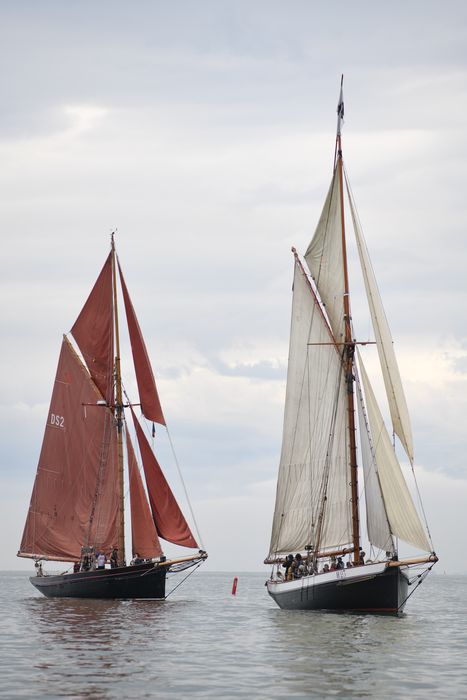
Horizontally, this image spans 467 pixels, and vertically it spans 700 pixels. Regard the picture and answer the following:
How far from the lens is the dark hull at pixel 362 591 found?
5934 centimetres

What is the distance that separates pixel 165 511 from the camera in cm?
7606

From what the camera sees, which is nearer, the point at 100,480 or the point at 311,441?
the point at 311,441

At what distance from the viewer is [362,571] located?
195ft

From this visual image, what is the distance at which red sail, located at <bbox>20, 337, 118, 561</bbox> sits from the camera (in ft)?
260

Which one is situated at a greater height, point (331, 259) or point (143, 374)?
point (331, 259)

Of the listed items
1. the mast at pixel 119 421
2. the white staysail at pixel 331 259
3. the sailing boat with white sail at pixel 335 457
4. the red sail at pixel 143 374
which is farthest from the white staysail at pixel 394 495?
the mast at pixel 119 421

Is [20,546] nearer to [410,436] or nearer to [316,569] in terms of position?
[316,569]

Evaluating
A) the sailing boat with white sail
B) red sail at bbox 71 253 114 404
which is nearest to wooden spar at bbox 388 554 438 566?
the sailing boat with white sail

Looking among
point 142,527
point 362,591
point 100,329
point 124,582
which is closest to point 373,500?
point 362,591

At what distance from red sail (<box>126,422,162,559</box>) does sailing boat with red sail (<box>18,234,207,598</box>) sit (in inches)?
2.6

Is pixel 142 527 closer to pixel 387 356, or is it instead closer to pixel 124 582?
pixel 124 582

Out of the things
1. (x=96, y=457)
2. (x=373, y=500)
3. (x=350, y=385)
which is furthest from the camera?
(x=96, y=457)

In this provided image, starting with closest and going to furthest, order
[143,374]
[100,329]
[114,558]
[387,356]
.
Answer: [387,356] < [114,558] < [143,374] < [100,329]

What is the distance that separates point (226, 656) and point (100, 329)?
129ft
